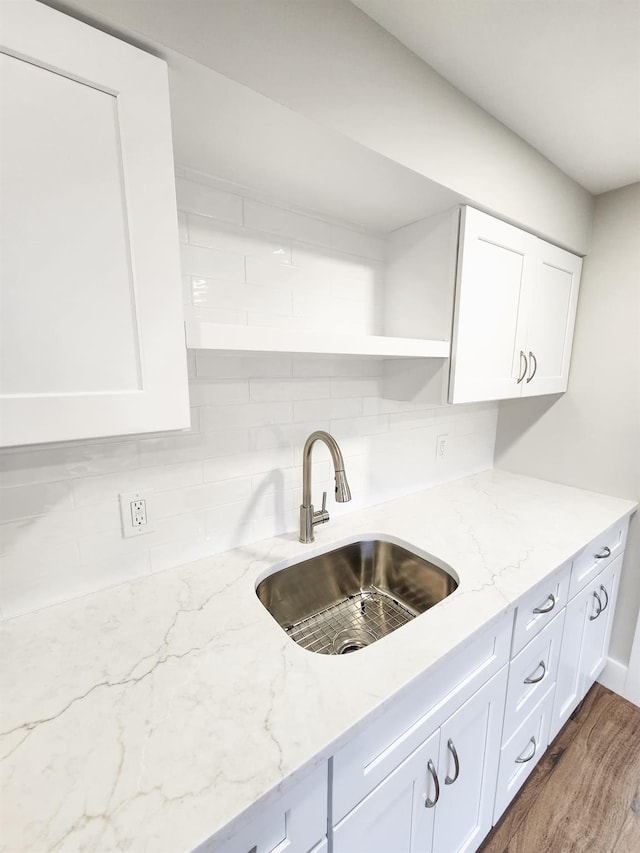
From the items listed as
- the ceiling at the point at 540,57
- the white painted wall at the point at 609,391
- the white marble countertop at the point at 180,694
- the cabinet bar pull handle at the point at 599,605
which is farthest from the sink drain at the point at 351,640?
the ceiling at the point at 540,57

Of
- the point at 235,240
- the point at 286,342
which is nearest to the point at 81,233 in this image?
the point at 286,342

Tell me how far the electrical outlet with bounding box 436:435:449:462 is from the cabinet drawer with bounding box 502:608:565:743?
0.72 metres

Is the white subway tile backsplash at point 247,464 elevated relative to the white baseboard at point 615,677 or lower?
elevated

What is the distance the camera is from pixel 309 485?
1.09m

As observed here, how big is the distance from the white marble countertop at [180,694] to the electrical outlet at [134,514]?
142 millimetres

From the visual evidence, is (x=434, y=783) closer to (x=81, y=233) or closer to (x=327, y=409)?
(x=327, y=409)

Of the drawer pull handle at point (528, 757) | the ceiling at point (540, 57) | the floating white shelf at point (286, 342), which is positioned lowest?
the drawer pull handle at point (528, 757)

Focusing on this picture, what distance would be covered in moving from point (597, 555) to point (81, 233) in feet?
5.99

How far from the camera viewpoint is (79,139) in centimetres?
53

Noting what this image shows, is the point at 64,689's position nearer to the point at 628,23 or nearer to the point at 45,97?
the point at 45,97

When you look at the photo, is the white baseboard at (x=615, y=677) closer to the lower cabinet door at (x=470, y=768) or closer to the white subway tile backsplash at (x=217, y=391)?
the lower cabinet door at (x=470, y=768)

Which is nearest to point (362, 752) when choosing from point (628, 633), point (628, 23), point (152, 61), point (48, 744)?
point (48, 744)

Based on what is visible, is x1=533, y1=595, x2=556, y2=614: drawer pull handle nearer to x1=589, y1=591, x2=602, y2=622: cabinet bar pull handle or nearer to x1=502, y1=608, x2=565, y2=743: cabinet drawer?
x1=502, y1=608, x2=565, y2=743: cabinet drawer

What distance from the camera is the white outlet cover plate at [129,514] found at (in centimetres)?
91
